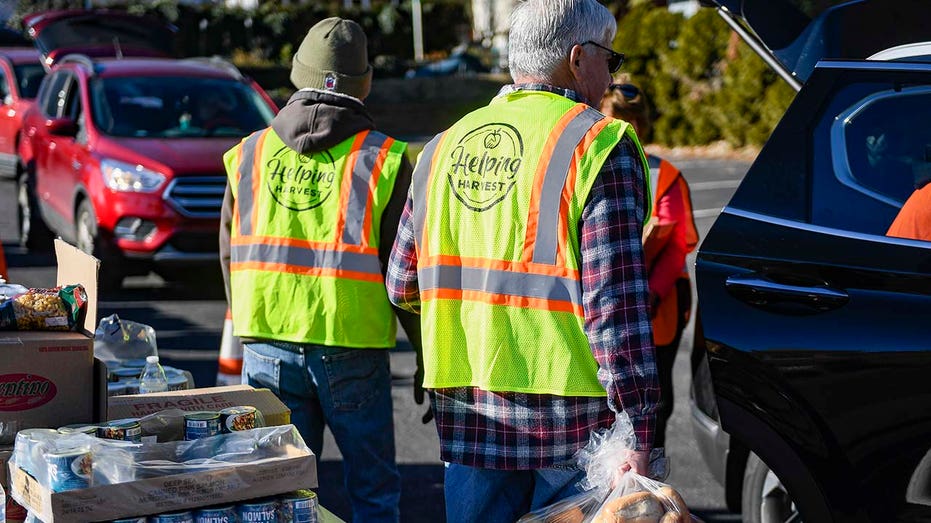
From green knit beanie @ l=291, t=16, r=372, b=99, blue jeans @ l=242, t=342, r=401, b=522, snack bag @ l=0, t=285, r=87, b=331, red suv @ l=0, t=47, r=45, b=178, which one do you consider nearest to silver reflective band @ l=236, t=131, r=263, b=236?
green knit beanie @ l=291, t=16, r=372, b=99

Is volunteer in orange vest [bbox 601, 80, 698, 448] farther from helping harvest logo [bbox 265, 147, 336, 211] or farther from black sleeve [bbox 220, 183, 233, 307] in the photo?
black sleeve [bbox 220, 183, 233, 307]

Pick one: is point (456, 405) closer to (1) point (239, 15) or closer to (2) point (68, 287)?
(2) point (68, 287)

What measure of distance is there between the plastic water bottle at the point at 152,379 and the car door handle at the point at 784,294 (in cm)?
172

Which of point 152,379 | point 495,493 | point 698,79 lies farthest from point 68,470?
point 698,79

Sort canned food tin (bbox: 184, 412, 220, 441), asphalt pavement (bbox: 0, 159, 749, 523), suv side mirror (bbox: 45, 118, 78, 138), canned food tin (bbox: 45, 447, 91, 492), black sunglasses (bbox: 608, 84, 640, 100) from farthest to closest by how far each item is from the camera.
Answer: suv side mirror (bbox: 45, 118, 78, 138), asphalt pavement (bbox: 0, 159, 749, 523), black sunglasses (bbox: 608, 84, 640, 100), canned food tin (bbox: 184, 412, 220, 441), canned food tin (bbox: 45, 447, 91, 492)

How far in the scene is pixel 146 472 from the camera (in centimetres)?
260

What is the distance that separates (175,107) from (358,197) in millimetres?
6849

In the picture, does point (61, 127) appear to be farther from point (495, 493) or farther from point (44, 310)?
point (495, 493)

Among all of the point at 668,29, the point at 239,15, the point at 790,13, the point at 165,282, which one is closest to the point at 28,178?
the point at 165,282

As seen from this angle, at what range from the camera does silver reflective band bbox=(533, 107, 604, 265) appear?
2.77 meters

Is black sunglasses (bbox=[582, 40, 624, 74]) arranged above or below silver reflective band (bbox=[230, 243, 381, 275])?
above

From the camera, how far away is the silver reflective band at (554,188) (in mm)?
2766

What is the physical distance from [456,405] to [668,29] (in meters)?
20.1

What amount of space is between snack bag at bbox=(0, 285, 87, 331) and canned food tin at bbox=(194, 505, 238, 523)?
72cm
